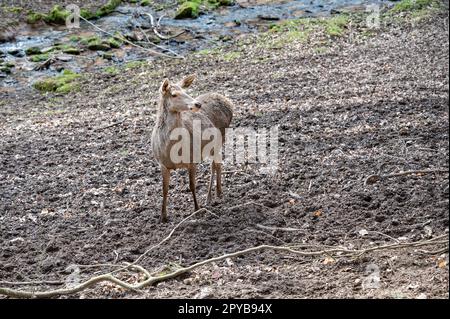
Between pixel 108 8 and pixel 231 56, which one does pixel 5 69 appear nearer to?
pixel 108 8

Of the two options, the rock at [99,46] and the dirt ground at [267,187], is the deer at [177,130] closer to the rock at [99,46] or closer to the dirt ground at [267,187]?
the dirt ground at [267,187]

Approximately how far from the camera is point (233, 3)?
65.9 feet

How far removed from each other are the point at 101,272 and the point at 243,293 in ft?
4.79

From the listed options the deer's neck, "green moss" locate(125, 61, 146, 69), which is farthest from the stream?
the deer's neck

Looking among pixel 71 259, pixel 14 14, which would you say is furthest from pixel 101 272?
pixel 14 14

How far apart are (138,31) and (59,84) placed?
4.55 metres

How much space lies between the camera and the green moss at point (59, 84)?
13641 millimetres

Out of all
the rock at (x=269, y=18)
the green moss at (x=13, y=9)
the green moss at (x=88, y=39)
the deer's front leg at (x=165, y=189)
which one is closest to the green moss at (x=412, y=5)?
the rock at (x=269, y=18)

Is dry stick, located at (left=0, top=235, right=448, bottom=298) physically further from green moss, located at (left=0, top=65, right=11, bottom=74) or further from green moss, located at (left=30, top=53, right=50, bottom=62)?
green moss, located at (left=30, top=53, right=50, bottom=62)

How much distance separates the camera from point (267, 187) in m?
7.22

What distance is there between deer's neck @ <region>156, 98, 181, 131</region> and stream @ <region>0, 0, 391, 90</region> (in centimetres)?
869

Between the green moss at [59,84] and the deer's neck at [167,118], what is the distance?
7.27 metres

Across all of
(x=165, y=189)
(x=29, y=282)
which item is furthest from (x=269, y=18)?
(x=29, y=282)
